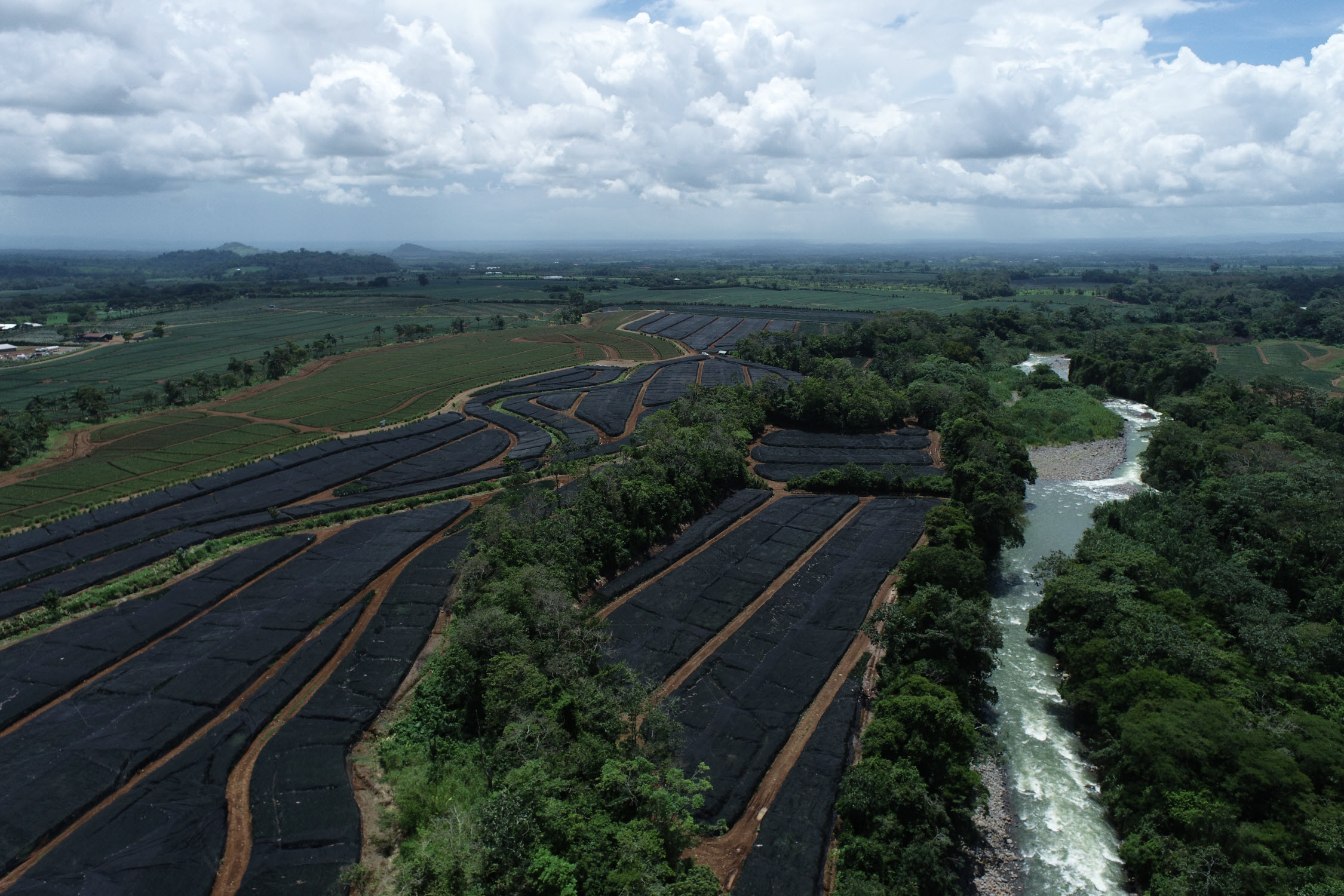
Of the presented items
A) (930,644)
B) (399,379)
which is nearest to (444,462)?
(399,379)

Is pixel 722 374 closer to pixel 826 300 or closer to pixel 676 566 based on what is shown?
pixel 676 566

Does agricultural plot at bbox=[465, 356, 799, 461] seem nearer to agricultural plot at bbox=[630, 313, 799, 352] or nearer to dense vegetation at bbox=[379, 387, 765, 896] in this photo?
agricultural plot at bbox=[630, 313, 799, 352]

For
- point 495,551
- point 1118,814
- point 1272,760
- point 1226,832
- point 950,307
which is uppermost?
point 950,307

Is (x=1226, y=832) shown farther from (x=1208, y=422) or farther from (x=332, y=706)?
(x=1208, y=422)

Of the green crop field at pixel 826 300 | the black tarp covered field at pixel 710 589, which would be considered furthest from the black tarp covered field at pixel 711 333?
the black tarp covered field at pixel 710 589

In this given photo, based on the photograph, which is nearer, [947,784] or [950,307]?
[947,784]

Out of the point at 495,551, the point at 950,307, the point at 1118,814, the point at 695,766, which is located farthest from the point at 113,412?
the point at 950,307
